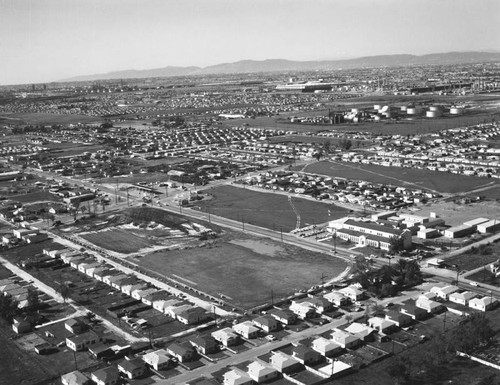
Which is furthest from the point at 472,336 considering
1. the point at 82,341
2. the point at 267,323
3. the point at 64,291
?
the point at 64,291

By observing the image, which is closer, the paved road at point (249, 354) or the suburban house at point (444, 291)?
the paved road at point (249, 354)

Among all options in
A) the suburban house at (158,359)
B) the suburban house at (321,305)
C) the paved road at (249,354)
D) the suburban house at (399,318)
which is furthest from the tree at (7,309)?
the suburban house at (399,318)

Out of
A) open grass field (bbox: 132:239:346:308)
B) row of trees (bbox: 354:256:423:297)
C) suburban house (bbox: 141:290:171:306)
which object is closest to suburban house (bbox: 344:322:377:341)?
row of trees (bbox: 354:256:423:297)

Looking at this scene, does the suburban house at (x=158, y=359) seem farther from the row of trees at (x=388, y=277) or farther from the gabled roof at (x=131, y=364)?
the row of trees at (x=388, y=277)

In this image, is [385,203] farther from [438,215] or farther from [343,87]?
[343,87]

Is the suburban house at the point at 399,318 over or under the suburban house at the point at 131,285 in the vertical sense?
under

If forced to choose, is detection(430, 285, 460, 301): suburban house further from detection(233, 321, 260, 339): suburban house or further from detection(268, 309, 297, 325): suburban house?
detection(233, 321, 260, 339): suburban house

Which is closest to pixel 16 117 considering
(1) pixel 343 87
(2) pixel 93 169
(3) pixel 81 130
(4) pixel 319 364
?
(3) pixel 81 130
